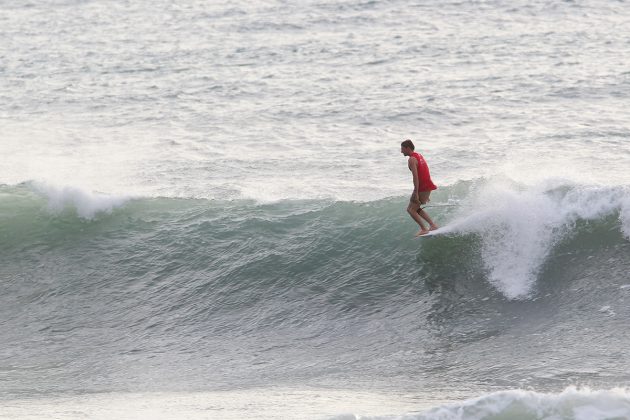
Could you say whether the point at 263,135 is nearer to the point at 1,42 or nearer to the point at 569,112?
the point at 569,112

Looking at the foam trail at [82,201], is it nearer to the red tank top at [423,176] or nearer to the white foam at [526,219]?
the red tank top at [423,176]

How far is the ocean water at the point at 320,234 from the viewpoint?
34.9 ft

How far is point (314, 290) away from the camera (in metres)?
13.3

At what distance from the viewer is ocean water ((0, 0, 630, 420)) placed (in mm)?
10641

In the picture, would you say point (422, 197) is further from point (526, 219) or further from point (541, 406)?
point (541, 406)

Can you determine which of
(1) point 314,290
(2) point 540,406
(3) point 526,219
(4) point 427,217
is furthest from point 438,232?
(2) point 540,406

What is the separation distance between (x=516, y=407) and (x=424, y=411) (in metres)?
0.85

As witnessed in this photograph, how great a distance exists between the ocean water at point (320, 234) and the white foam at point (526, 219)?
32mm

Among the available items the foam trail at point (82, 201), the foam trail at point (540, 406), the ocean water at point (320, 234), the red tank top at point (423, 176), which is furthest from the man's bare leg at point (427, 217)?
the foam trail at point (82, 201)

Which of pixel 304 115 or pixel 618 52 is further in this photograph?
pixel 618 52

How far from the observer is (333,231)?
48.2 feet

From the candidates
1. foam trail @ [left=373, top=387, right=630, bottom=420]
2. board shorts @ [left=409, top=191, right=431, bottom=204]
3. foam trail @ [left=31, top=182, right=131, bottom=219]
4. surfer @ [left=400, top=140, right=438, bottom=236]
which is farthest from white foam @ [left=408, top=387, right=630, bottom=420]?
foam trail @ [left=31, top=182, right=131, bottom=219]

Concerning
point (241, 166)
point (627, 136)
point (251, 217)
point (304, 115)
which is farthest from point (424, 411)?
point (304, 115)

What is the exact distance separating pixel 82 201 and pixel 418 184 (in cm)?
626
